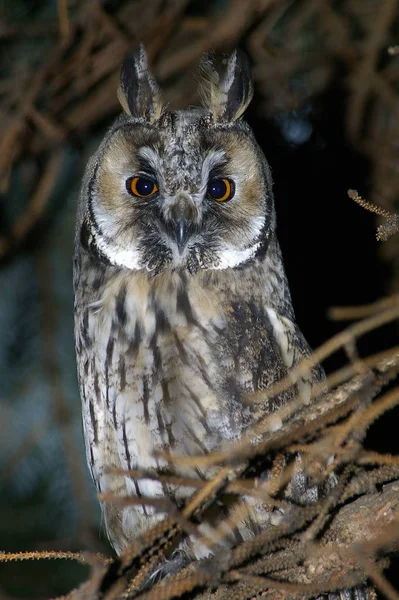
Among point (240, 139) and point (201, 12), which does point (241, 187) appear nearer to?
point (240, 139)

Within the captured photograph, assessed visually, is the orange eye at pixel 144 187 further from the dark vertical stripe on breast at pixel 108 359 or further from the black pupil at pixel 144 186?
the dark vertical stripe on breast at pixel 108 359

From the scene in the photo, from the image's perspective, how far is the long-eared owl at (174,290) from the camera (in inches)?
64.5

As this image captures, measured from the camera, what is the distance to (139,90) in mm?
1812

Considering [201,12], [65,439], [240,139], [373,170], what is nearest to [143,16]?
[201,12]

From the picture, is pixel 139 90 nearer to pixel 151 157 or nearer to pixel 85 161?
pixel 151 157

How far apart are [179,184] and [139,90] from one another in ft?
0.97

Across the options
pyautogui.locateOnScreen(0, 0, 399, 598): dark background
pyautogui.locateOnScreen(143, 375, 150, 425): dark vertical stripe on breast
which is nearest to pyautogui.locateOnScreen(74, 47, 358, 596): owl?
pyautogui.locateOnScreen(143, 375, 150, 425): dark vertical stripe on breast

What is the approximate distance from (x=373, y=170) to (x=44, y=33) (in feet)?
3.79

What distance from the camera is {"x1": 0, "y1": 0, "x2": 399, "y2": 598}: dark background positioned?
2.15 metres

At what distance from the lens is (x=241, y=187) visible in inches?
71.7

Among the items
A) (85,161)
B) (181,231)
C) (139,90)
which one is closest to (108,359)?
(181,231)

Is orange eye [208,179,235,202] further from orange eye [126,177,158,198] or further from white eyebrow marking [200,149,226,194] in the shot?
orange eye [126,177,158,198]

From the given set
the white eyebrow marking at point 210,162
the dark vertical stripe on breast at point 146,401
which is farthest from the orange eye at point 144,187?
the dark vertical stripe on breast at point 146,401

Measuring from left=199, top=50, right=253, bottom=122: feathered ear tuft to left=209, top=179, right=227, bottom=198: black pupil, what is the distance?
17 cm
